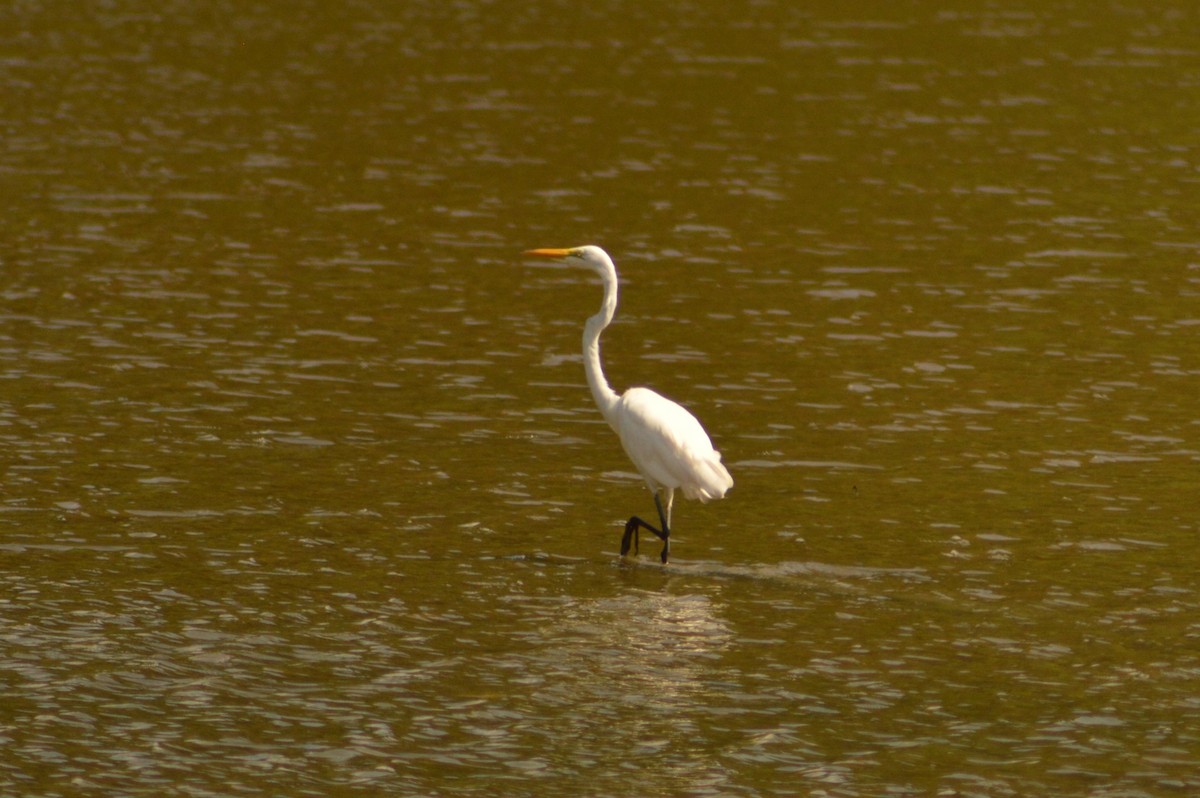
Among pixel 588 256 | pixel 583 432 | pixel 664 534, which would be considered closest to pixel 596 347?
pixel 588 256

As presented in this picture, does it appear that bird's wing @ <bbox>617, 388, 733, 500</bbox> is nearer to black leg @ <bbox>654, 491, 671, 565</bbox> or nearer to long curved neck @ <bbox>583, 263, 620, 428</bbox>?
black leg @ <bbox>654, 491, 671, 565</bbox>

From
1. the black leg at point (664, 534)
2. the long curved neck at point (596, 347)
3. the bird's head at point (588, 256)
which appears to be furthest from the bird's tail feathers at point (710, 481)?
the bird's head at point (588, 256)

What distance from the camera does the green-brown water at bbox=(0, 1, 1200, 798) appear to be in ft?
41.0

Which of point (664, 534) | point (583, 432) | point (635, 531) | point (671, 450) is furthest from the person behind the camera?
point (583, 432)

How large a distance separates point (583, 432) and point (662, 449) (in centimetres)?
395

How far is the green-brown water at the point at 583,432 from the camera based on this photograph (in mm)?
12500

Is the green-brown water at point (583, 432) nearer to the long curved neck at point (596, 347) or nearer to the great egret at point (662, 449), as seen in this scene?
the great egret at point (662, 449)

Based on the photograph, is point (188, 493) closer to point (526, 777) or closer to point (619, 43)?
point (526, 777)

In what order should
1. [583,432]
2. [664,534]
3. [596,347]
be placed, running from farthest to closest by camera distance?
[583,432], [596,347], [664,534]

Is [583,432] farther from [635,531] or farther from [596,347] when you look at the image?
[635,531]

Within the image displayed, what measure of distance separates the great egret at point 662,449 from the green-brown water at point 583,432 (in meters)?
0.60

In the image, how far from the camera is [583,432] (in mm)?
19969

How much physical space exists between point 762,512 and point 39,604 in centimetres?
660

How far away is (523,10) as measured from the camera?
4934cm
